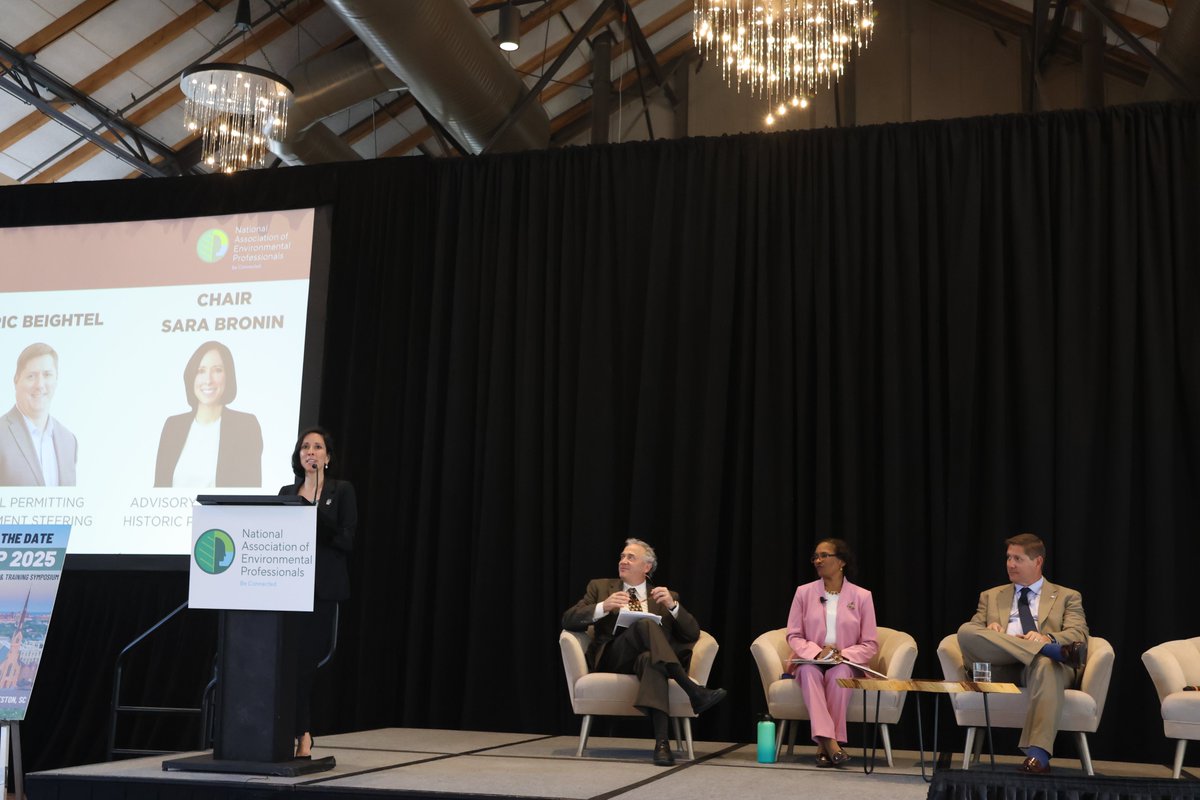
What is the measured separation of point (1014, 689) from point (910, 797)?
65 centimetres

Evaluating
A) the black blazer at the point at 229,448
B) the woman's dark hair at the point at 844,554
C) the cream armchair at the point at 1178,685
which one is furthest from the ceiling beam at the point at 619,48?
the cream armchair at the point at 1178,685

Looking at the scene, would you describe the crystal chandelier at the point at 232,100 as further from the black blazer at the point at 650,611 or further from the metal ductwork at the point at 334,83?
the black blazer at the point at 650,611

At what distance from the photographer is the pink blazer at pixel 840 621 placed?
523 cm

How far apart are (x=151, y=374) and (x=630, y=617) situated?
11.6ft

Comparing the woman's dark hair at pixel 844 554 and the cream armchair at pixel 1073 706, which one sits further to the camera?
the woman's dark hair at pixel 844 554

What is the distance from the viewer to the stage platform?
386 centimetres

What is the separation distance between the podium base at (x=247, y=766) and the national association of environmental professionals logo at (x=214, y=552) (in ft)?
2.13

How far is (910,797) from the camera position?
399 cm

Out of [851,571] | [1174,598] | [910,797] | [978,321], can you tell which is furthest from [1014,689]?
[978,321]

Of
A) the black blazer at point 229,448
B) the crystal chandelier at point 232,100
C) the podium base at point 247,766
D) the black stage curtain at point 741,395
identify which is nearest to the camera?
the podium base at point 247,766

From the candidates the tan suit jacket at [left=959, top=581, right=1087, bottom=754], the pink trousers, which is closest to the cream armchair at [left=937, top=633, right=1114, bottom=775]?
the tan suit jacket at [left=959, top=581, right=1087, bottom=754]

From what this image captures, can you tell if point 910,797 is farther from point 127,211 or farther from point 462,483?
point 127,211

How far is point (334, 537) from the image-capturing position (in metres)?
4.30

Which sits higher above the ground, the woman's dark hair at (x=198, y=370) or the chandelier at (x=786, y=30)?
the chandelier at (x=786, y=30)
